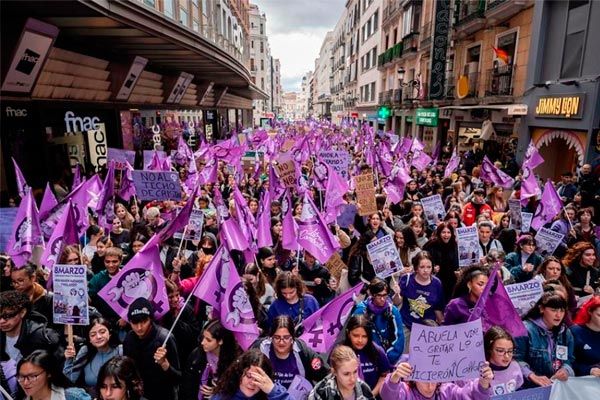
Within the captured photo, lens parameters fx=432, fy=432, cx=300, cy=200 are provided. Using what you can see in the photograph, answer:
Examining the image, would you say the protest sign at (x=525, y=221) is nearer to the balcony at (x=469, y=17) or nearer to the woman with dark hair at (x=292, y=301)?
the woman with dark hair at (x=292, y=301)

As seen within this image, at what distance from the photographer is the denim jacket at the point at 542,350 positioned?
11.9ft

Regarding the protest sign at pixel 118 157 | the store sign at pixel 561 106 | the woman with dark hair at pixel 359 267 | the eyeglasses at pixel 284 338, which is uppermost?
the store sign at pixel 561 106

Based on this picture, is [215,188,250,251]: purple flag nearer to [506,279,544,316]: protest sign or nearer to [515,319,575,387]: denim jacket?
[506,279,544,316]: protest sign

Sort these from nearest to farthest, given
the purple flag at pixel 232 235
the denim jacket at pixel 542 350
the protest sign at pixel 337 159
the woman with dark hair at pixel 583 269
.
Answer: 1. the denim jacket at pixel 542 350
2. the woman with dark hair at pixel 583 269
3. the purple flag at pixel 232 235
4. the protest sign at pixel 337 159

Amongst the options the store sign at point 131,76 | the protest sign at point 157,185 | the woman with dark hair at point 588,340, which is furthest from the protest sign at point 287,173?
the store sign at point 131,76

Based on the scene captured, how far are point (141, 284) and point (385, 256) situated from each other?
2.71m

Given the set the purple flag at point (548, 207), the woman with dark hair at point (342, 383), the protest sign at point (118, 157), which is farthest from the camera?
the protest sign at point (118, 157)

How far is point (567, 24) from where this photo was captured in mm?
12891

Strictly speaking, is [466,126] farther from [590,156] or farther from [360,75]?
[360,75]

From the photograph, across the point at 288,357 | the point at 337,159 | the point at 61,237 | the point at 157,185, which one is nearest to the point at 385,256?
the point at 288,357

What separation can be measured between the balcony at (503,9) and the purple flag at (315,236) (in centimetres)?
1340

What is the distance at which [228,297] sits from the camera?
378 centimetres

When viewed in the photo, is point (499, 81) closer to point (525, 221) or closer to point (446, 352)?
point (525, 221)

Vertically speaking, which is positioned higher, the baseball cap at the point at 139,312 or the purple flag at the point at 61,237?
the purple flag at the point at 61,237
